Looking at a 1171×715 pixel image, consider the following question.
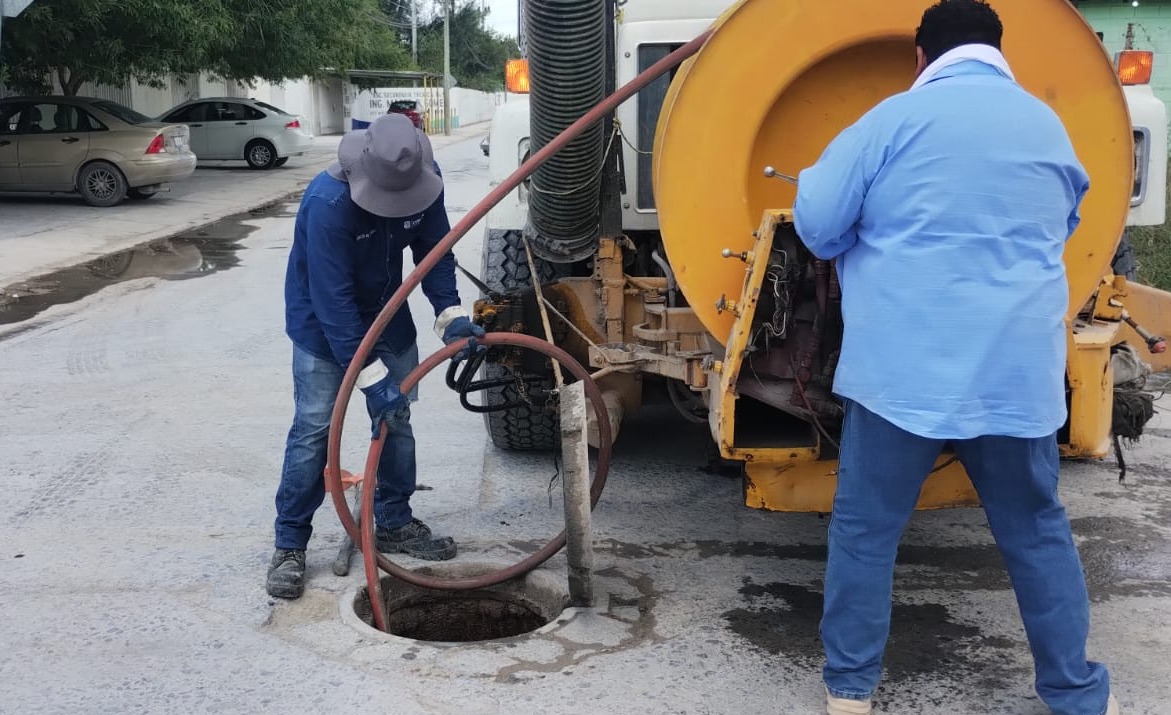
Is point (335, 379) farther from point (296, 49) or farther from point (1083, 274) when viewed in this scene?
point (296, 49)

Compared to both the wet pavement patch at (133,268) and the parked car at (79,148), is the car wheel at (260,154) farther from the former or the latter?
the wet pavement patch at (133,268)

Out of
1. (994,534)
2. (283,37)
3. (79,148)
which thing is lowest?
(994,534)

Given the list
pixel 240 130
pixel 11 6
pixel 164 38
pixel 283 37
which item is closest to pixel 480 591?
pixel 11 6

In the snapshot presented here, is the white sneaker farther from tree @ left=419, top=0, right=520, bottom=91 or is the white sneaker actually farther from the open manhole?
tree @ left=419, top=0, right=520, bottom=91

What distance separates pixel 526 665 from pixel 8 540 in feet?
7.53

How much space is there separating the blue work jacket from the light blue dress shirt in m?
1.67

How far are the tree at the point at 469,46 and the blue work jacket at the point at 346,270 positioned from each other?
68.1 meters

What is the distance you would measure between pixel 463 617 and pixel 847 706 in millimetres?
1613

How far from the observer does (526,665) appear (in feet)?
11.6

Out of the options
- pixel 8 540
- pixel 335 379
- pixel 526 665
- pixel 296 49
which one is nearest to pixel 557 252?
pixel 335 379

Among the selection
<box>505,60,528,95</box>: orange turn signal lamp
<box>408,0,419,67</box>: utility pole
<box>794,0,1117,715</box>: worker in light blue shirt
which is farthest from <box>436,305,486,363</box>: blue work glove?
<box>408,0,419,67</box>: utility pole

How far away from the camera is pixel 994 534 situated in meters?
3.07

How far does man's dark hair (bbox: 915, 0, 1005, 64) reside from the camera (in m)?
2.93

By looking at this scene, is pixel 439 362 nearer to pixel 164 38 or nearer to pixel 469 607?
pixel 469 607
